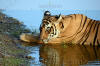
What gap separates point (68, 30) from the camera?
402 inches

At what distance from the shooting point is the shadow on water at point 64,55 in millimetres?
7163

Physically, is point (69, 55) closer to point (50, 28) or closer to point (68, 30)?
point (50, 28)

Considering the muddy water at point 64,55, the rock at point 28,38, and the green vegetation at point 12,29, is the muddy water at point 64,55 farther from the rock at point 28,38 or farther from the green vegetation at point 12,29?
the green vegetation at point 12,29

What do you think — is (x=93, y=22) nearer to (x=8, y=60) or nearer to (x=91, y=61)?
(x=91, y=61)

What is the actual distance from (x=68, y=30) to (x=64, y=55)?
211cm

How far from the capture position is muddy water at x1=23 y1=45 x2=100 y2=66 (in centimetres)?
715

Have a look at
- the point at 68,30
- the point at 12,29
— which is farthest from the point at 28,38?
the point at 12,29

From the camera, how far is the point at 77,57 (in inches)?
313

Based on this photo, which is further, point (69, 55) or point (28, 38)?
point (28, 38)

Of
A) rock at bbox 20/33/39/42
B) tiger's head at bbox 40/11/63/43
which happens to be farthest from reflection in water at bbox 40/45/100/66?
rock at bbox 20/33/39/42

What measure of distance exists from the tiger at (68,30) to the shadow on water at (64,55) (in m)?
0.42

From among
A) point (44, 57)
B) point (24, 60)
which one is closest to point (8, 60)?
point (24, 60)

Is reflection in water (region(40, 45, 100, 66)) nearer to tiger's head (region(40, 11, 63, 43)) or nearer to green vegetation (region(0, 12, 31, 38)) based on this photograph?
tiger's head (region(40, 11, 63, 43))

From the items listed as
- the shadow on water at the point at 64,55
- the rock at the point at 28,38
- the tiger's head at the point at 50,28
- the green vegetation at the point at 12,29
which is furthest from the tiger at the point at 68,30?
the green vegetation at the point at 12,29
